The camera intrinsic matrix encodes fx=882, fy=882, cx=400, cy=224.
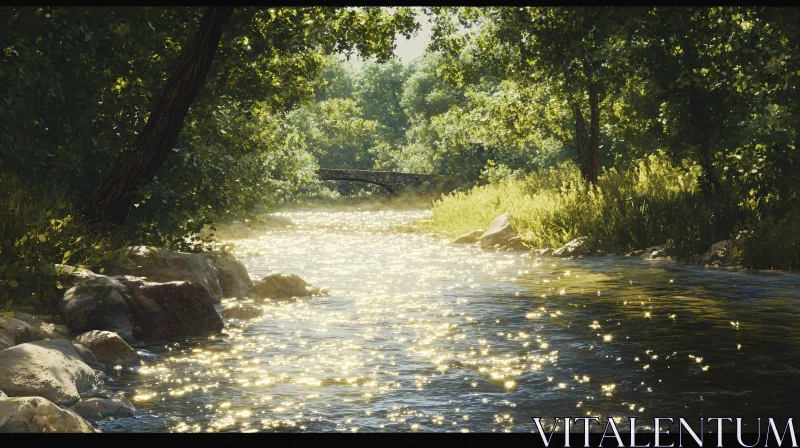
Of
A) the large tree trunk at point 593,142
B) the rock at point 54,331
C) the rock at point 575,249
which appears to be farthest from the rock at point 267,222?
the rock at point 54,331

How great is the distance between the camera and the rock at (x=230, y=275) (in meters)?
16.0

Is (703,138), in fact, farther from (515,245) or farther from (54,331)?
(54,331)

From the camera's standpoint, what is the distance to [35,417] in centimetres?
659

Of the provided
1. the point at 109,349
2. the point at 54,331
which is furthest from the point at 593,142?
the point at 109,349

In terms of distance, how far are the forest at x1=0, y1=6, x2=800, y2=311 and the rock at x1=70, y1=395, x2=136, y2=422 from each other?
3567mm

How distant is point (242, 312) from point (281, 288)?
7.44 feet

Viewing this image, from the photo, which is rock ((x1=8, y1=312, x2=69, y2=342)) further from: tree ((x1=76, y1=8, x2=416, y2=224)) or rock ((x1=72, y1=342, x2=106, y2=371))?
tree ((x1=76, y1=8, x2=416, y2=224))

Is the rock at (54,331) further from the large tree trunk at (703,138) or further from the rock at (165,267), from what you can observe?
the large tree trunk at (703,138)

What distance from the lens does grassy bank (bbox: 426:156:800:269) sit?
60.8 ft

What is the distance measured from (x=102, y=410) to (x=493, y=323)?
6078mm

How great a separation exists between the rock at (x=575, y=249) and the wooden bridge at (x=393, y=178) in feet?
126

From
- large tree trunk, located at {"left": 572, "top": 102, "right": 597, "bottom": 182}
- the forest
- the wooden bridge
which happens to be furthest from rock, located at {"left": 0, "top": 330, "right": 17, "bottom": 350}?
the wooden bridge
